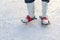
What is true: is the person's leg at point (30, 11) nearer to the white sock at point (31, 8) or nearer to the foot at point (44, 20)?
the white sock at point (31, 8)

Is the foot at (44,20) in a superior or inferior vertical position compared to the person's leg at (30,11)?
inferior

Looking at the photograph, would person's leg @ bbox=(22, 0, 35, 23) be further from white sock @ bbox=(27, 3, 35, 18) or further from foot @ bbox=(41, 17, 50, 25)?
foot @ bbox=(41, 17, 50, 25)

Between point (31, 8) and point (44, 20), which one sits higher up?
point (31, 8)

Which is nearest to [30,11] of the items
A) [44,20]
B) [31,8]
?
[31,8]

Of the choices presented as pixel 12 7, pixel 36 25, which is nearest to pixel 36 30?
pixel 36 25

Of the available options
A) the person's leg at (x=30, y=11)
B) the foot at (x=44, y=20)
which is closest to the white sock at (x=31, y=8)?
the person's leg at (x=30, y=11)

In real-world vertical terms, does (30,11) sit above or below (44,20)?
above

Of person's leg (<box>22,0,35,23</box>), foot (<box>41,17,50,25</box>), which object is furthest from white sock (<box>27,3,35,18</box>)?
foot (<box>41,17,50,25</box>)

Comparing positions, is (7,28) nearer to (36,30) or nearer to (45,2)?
(36,30)

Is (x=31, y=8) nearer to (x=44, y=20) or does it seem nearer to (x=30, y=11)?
(x=30, y=11)

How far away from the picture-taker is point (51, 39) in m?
1.85

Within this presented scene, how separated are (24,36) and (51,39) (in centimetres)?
29

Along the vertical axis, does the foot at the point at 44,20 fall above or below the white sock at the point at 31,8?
below

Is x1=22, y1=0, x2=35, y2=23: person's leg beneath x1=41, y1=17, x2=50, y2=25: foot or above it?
above
